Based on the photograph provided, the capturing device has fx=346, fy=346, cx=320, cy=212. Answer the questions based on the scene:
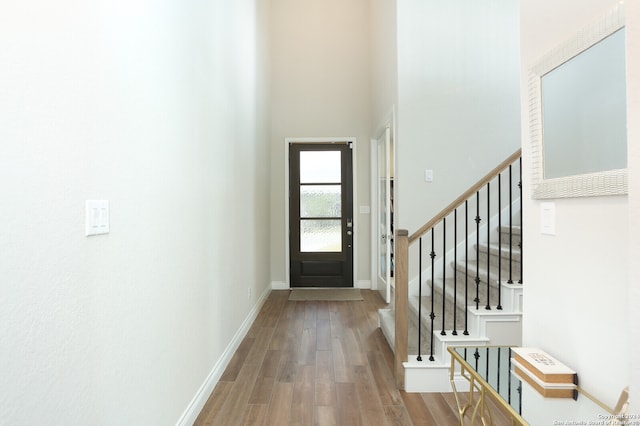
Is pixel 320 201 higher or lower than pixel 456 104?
lower

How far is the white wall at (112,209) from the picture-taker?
0.84 metres

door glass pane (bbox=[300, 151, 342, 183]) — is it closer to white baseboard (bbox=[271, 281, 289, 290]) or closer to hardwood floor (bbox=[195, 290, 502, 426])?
white baseboard (bbox=[271, 281, 289, 290])

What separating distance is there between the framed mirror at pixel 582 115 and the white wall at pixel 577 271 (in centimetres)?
4

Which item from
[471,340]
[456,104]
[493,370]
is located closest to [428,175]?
[456,104]

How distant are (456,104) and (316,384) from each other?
304cm

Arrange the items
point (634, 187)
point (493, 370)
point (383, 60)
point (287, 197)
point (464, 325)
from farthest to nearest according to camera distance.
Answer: point (287, 197)
point (383, 60)
point (464, 325)
point (493, 370)
point (634, 187)

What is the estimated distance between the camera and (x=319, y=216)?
5.28 m

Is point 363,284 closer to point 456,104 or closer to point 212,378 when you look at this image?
point 456,104

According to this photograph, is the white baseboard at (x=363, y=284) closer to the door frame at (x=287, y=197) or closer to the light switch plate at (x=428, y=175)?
the door frame at (x=287, y=197)

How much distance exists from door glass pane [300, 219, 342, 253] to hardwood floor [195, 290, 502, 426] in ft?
5.63

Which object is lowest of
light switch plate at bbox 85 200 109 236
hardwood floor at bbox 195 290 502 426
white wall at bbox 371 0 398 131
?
hardwood floor at bbox 195 290 502 426

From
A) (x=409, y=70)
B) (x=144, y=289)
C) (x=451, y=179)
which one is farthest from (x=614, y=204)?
(x=409, y=70)

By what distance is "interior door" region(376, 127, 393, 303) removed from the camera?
4324mm

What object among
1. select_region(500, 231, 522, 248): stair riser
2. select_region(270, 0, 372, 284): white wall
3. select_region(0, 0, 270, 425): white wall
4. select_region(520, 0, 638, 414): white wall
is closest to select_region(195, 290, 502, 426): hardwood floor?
select_region(0, 0, 270, 425): white wall
